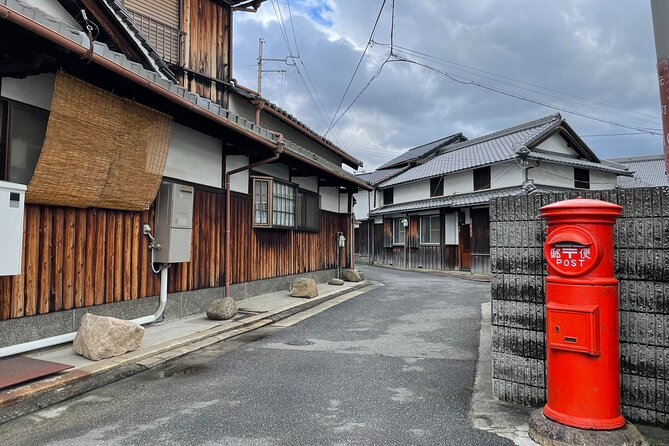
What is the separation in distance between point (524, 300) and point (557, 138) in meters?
18.3

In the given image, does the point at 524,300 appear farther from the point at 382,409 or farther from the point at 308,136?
the point at 308,136

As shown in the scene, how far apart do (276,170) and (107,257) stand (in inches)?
196

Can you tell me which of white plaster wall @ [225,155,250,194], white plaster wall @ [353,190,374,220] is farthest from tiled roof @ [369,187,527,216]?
white plaster wall @ [225,155,250,194]

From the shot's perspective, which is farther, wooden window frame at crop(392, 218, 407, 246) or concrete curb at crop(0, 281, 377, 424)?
wooden window frame at crop(392, 218, 407, 246)

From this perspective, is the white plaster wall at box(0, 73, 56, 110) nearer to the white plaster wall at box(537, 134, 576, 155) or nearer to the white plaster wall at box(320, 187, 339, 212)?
the white plaster wall at box(320, 187, 339, 212)

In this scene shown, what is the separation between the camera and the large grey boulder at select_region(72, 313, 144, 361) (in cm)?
447

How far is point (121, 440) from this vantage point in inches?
115

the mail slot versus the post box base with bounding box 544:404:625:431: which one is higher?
the mail slot

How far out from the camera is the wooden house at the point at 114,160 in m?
4.34

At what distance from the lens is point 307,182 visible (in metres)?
11.6

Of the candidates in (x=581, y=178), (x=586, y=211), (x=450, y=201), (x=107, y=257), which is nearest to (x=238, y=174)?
(x=107, y=257)

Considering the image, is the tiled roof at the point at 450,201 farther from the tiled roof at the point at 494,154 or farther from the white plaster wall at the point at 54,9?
the white plaster wall at the point at 54,9

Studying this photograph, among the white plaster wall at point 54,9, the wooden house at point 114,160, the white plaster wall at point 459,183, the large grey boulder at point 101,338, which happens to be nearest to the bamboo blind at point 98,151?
the wooden house at point 114,160

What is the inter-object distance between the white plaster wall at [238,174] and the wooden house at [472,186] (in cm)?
1061
